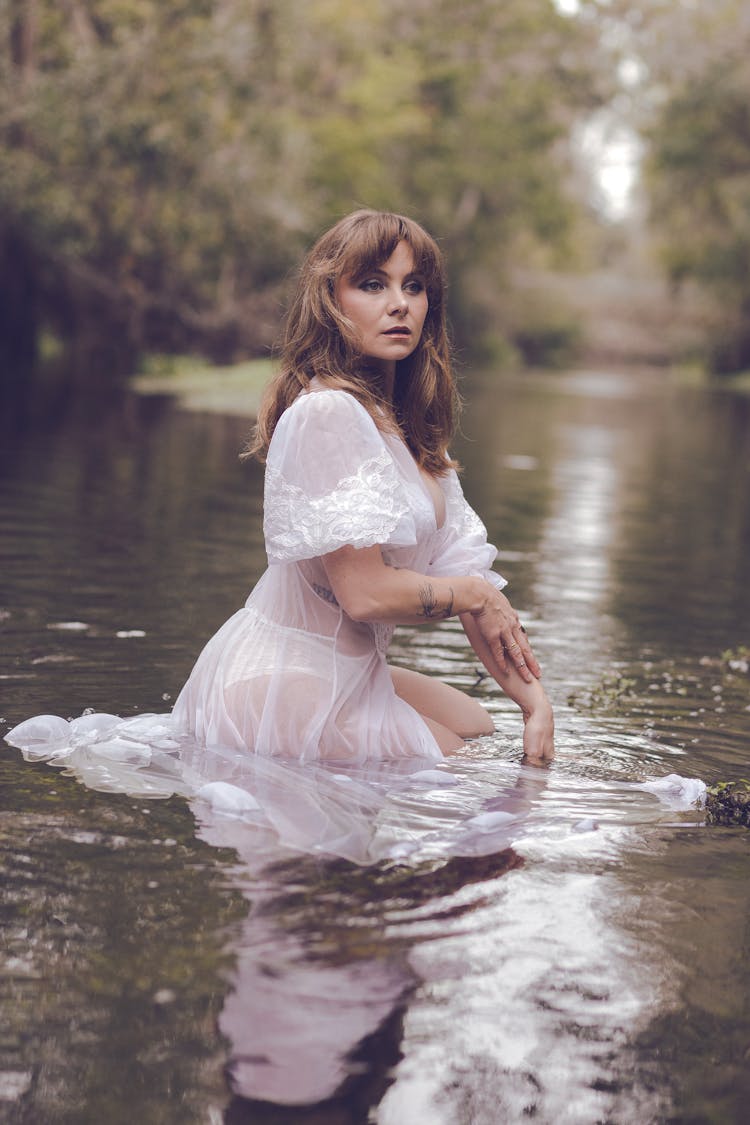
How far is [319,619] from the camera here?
396 cm

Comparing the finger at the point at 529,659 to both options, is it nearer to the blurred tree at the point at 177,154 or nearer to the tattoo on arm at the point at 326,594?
the tattoo on arm at the point at 326,594

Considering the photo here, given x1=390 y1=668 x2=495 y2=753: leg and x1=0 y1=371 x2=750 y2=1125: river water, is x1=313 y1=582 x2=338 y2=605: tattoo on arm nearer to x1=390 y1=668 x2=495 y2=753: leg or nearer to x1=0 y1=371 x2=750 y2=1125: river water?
x1=390 y1=668 x2=495 y2=753: leg

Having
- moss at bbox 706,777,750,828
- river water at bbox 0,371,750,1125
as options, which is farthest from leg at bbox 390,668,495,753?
moss at bbox 706,777,750,828

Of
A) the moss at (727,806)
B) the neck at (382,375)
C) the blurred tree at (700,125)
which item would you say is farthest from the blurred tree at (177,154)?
the moss at (727,806)

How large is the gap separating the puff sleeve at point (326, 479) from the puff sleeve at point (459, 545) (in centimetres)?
39

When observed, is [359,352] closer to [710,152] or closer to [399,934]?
[399,934]

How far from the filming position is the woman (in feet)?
12.3

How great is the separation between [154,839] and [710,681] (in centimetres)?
305

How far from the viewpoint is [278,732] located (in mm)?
3867

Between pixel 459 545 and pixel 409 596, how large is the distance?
44 centimetres

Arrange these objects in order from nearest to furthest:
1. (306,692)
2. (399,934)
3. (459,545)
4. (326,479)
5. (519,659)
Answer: (399,934) < (326,479) < (306,692) < (519,659) < (459,545)

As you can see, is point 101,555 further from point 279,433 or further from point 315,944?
point 315,944

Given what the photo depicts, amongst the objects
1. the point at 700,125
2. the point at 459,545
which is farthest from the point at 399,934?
the point at 700,125

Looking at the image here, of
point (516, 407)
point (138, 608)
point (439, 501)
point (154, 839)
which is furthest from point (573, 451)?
point (154, 839)
